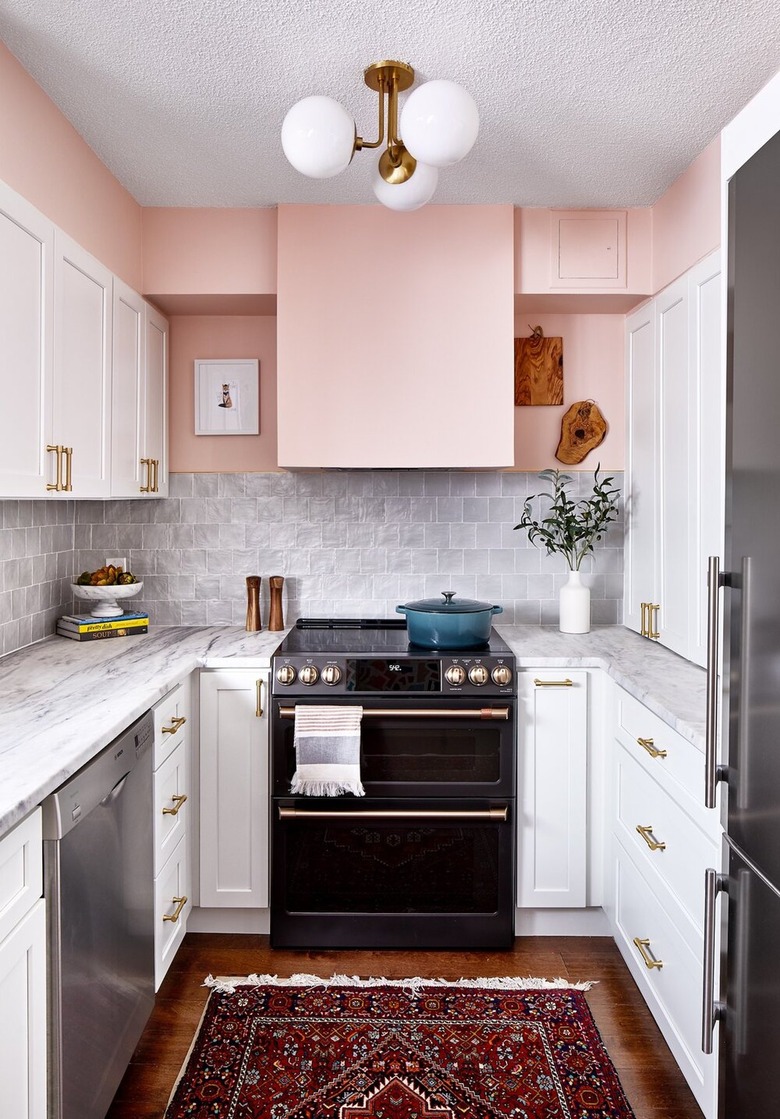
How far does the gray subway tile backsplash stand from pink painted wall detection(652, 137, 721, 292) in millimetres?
880

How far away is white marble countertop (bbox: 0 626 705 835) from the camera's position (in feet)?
5.04

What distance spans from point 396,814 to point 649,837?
0.79m

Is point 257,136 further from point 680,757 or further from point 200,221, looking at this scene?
point 680,757

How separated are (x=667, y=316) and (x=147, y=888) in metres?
2.42

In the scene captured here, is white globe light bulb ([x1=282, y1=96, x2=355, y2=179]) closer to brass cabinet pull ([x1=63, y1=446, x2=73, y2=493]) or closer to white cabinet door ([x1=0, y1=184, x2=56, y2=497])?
white cabinet door ([x1=0, y1=184, x2=56, y2=497])

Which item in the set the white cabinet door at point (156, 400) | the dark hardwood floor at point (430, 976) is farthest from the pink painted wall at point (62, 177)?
the dark hardwood floor at point (430, 976)

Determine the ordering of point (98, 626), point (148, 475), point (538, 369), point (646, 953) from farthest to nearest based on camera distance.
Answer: point (538, 369) → point (148, 475) → point (98, 626) → point (646, 953)

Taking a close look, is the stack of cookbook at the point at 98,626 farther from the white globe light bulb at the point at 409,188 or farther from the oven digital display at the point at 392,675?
the white globe light bulb at the point at 409,188

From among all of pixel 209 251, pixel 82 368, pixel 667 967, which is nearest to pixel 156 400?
pixel 209 251

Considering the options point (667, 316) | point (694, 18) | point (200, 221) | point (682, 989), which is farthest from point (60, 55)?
point (682, 989)

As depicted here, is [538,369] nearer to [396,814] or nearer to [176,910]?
[396,814]

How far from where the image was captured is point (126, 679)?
7.36 ft

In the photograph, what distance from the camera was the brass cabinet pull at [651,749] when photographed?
6.72 feet

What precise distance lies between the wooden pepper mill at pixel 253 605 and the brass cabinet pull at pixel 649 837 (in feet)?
5.24
